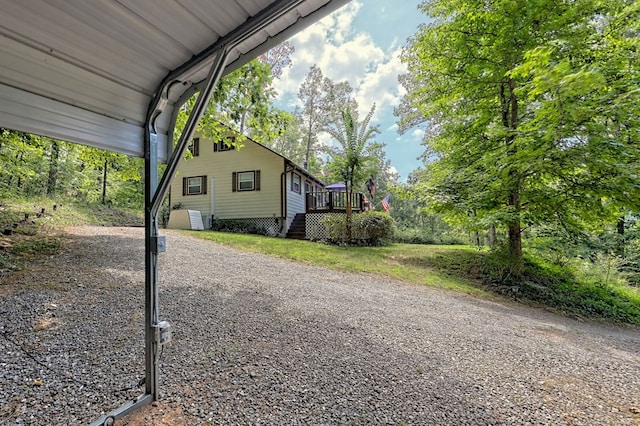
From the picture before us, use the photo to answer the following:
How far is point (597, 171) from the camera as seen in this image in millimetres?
5219

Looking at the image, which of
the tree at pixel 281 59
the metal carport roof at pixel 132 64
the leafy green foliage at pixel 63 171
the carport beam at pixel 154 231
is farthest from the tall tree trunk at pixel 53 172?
the tree at pixel 281 59

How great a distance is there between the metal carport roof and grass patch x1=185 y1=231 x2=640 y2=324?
19.6ft

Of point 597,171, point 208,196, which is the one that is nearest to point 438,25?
point 597,171

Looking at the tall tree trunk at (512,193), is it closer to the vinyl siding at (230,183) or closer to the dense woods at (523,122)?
the dense woods at (523,122)

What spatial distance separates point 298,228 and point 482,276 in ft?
27.0

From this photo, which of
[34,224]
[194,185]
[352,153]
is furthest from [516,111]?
[194,185]

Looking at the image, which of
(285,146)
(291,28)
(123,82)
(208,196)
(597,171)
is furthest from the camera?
(285,146)

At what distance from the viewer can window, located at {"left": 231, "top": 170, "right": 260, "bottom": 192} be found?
1405cm

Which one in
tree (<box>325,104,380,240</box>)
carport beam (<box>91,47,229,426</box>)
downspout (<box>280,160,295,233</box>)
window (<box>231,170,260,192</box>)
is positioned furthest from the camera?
window (<box>231,170,260,192</box>)

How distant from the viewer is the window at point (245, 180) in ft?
46.1

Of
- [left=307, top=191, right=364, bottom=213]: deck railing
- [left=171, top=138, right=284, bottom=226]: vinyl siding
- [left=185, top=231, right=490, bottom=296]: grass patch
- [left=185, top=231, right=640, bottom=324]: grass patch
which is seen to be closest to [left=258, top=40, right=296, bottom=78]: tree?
[left=171, top=138, right=284, bottom=226]: vinyl siding

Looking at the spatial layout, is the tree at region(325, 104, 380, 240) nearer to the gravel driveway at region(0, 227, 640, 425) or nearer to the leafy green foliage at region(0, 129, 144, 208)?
the leafy green foliage at region(0, 129, 144, 208)

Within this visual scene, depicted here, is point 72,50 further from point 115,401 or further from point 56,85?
point 115,401

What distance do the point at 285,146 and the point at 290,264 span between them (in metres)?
22.3
